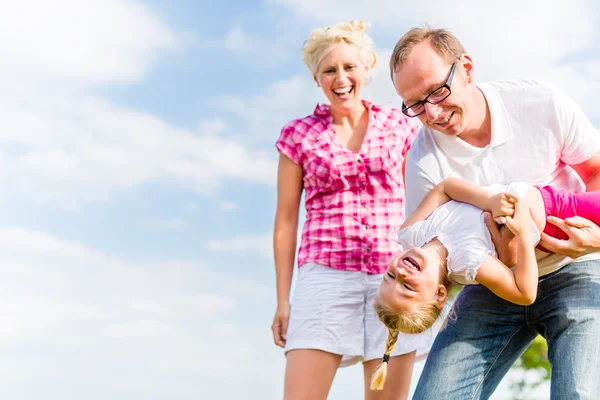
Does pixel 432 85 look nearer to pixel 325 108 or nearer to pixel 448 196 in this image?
pixel 448 196

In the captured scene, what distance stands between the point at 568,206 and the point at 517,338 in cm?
62

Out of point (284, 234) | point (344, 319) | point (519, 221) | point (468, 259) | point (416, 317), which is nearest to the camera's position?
point (519, 221)

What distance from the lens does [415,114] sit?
10.5 ft

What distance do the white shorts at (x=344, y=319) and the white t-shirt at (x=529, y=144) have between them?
89cm

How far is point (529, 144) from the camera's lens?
322 cm

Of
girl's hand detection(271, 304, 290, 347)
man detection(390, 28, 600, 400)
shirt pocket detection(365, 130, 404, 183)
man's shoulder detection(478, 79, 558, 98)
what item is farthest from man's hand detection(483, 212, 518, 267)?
girl's hand detection(271, 304, 290, 347)

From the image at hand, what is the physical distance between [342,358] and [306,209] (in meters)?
0.83

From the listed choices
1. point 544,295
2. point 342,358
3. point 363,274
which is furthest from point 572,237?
point 342,358

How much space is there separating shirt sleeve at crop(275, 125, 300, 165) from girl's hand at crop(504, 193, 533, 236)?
1.48 meters

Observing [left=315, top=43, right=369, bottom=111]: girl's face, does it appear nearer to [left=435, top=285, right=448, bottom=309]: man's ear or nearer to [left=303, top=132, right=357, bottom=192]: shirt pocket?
[left=303, top=132, right=357, bottom=192]: shirt pocket

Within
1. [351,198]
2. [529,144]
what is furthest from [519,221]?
[351,198]

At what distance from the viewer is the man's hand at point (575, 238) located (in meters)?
3.00

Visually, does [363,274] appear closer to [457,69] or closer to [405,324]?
[405,324]

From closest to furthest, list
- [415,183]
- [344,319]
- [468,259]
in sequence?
[468,259], [415,183], [344,319]
